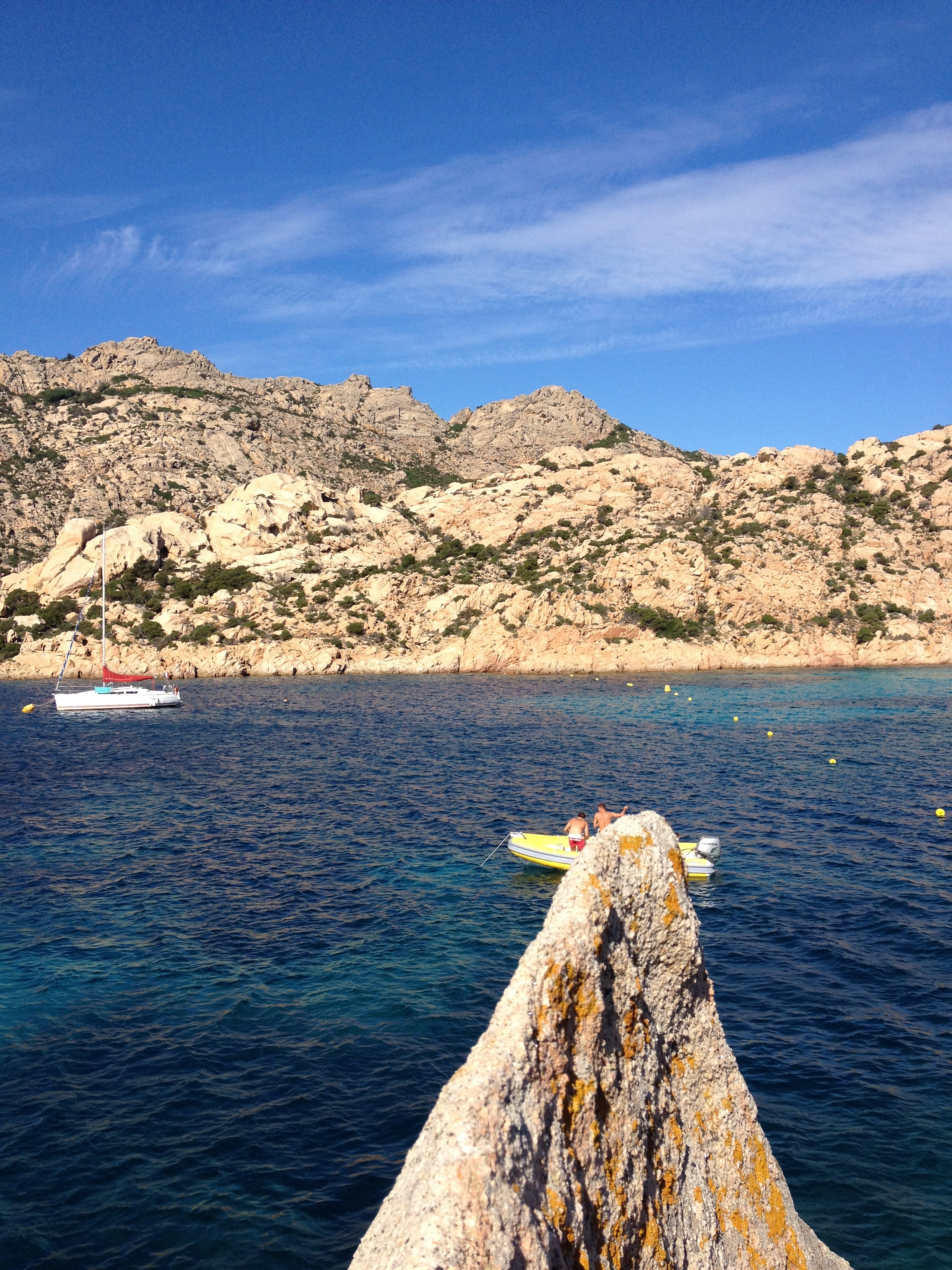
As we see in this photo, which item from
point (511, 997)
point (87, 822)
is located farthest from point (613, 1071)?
point (87, 822)

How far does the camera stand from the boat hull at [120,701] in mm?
64812

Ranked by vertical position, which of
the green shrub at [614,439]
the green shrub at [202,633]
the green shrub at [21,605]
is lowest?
the green shrub at [202,633]

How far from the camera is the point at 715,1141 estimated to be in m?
Result: 6.11

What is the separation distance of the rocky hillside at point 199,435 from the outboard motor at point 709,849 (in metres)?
104

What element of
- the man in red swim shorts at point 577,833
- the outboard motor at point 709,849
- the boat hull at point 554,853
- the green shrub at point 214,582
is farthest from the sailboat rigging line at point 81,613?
the outboard motor at point 709,849

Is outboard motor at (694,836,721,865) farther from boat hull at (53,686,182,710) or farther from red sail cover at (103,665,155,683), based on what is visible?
red sail cover at (103,665,155,683)

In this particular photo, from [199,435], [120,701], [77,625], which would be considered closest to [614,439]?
[199,435]

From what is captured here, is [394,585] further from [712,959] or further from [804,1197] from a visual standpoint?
[804,1197]

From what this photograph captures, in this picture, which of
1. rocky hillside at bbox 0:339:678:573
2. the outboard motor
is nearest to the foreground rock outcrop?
the outboard motor

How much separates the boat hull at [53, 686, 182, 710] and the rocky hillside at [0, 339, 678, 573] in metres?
51.1

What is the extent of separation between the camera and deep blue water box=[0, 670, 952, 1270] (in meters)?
11.5

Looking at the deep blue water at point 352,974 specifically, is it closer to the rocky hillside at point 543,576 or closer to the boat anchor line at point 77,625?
the boat anchor line at point 77,625

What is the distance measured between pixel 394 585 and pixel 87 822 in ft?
222

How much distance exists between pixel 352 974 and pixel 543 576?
8251 centimetres
